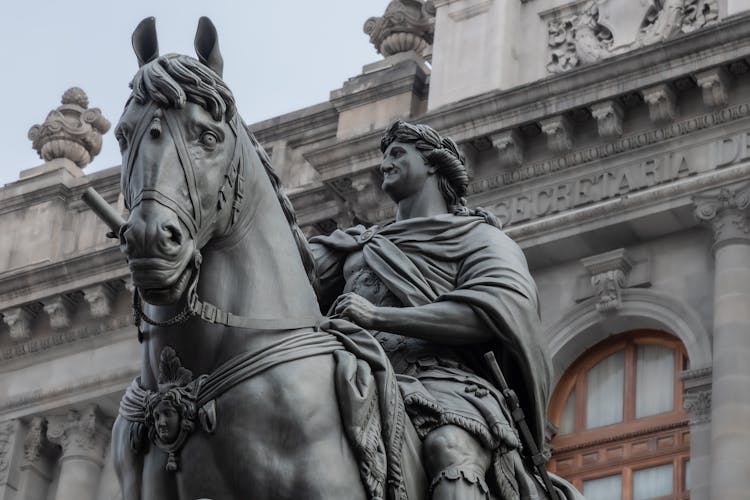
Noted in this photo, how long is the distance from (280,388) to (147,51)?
1.19 m

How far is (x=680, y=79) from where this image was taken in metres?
22.3

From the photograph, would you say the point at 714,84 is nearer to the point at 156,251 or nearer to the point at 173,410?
the point at 173,410

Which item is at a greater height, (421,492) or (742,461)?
(742,461)

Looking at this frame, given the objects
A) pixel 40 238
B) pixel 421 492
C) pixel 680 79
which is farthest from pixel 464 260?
pixel 40 238

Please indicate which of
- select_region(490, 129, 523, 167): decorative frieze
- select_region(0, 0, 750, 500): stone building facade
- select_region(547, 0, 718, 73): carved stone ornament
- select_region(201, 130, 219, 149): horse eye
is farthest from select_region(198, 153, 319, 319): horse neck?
select_region(547, 0, 718, 73): carved stone ornament

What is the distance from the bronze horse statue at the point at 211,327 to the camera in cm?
667

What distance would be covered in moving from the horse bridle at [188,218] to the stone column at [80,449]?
20207mm

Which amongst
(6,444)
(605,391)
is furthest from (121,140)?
(6,444)

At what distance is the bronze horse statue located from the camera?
6.67 meters

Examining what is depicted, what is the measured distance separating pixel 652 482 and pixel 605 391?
1.26 meters

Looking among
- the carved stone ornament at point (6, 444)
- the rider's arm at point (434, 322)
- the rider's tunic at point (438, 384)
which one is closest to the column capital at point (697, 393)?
the carved stone ornament at point (6, 444)

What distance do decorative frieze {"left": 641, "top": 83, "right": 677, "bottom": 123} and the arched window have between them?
87.0 inches

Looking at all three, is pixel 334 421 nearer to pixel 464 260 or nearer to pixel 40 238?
pixel 464 260

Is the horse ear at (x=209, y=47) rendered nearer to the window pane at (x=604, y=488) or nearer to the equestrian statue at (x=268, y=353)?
the equestrian statue at (x=268, y=353)
